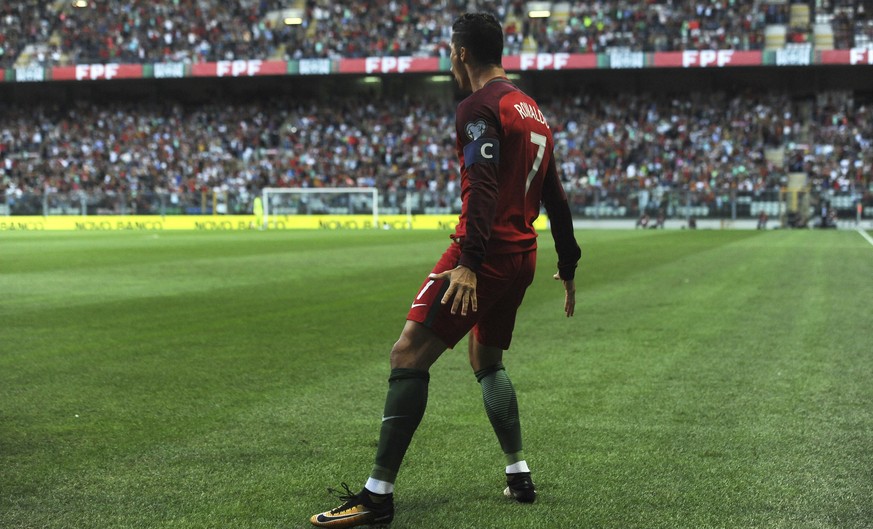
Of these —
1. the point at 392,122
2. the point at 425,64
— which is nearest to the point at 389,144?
the point at 392,122

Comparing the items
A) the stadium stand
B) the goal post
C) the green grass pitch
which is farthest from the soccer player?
the goal post

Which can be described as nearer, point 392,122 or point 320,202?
point 320,202

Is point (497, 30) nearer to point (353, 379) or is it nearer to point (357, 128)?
point (353, 379)

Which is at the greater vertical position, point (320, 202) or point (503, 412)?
point (320, 202)

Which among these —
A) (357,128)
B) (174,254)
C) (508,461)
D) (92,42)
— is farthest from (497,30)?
(92,42)

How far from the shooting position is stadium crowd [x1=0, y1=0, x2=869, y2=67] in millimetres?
49188

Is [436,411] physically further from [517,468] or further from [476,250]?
[476,250]

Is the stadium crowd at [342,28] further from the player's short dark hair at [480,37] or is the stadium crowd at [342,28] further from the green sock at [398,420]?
the green sock at [398,420]

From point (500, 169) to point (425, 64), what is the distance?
47.7 m

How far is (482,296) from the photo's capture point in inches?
164

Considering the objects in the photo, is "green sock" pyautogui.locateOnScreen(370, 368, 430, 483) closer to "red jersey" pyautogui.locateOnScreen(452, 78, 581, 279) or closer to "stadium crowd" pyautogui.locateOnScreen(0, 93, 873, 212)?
"red jersey" pyautogui.locateOnScreen(452, 78, 581, 279)

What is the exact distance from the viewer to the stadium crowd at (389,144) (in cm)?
4553

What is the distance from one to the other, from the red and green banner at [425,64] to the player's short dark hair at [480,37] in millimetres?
42462

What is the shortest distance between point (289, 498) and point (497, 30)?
2.26 meters
